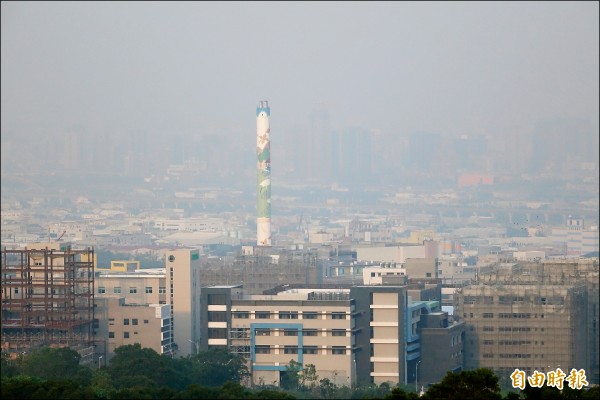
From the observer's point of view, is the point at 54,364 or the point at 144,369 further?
the point at 54,364

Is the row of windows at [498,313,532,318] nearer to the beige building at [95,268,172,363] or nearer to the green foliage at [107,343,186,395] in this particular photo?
the beige building at [95,268,172,363]

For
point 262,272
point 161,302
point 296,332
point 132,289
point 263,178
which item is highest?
point 263,178

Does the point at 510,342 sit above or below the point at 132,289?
below

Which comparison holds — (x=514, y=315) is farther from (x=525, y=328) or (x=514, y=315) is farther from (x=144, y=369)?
(x=144, y=369)

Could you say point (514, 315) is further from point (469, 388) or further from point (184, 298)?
point (469, 388)

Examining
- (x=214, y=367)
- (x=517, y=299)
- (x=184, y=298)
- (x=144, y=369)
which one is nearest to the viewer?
(x=144, y=369)

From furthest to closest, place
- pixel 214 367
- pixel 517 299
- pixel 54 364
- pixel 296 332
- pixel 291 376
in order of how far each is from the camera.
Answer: pixel 517 299, pixel 296 332, pixel 291 376, pixel 214 367, pixel 54 364

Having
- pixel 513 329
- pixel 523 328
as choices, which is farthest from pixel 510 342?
pixel 523 328
